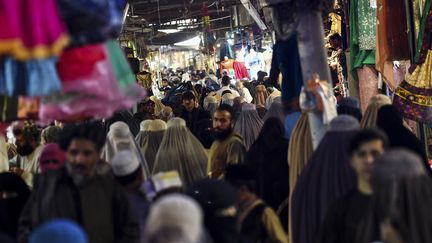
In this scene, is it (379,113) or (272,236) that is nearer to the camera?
(272,236)

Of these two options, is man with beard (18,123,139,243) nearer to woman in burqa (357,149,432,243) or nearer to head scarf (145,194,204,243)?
head scarf (145,194,204,243)

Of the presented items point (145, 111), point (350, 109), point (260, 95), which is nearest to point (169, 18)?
point (260, 95)

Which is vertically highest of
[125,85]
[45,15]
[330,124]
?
[45,15]

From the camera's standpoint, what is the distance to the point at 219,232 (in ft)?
14.4

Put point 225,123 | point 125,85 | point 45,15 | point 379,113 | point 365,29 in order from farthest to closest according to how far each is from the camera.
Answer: point 365,29 < point 225,123 < point 379,113 < point 125,85 < point 45,15

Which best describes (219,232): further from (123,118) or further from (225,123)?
(123,118)

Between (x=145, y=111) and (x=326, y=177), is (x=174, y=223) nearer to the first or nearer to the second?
(x=326, y=177)

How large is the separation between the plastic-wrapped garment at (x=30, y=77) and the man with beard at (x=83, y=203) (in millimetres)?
1181

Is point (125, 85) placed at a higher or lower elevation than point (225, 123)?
higher

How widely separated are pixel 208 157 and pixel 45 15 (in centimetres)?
419

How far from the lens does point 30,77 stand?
368 centimetres

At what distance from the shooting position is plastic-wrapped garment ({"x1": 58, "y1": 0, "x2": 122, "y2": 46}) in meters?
3.67

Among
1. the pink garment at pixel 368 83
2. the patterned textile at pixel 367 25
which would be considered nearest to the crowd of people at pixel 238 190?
the patterned textile at pixel 367 25

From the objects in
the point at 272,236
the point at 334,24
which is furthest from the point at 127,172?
the point at 334,24
